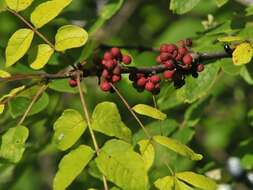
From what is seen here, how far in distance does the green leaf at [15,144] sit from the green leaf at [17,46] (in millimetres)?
230

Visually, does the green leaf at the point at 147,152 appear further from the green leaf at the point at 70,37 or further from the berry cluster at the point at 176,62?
the green leaf at the point at 70,37

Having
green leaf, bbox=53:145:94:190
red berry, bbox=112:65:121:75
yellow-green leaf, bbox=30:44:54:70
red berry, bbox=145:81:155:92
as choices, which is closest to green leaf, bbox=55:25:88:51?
yellow-green leaf, bbox=30:44:54:70

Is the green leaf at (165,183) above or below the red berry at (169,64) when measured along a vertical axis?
below

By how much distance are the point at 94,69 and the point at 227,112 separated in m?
2.55

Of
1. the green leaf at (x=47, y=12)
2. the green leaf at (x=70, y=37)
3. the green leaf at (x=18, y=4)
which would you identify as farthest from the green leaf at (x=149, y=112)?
the green leaf at (x=18, y=4)

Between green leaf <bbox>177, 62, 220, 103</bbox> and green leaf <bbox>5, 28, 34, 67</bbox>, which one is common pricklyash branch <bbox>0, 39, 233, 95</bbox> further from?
green leaf <bbox>177, 62, 220, 103</bbox>

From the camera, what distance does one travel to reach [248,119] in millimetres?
3031

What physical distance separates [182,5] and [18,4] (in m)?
0.65

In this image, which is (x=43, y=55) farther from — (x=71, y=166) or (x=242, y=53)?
(x=242, y=53)

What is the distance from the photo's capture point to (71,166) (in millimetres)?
2104

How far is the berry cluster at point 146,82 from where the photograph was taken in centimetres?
232

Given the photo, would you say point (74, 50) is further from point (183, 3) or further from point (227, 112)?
point (227, 112)

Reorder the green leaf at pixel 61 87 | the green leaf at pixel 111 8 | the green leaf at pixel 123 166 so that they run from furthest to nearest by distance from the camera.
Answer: the green leaf at pixel 111 8 < the green leaf at pixel 61 87 < the green leaf at pixel 123 166

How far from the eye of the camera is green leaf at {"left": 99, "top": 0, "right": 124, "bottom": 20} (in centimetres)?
299
